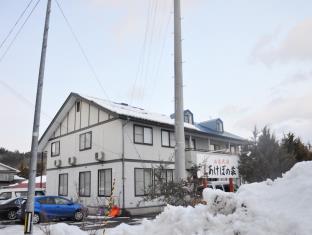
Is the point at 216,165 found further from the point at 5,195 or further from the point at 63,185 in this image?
the point at 63,185

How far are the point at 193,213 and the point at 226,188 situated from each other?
1738 cm

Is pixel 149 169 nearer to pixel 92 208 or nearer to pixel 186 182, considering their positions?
pixel 92 208

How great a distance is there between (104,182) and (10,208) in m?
6.58

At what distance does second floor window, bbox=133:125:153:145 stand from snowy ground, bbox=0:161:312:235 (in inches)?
694

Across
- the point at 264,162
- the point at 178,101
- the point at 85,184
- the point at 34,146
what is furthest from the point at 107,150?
the point at 34,146

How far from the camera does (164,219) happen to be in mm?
6988

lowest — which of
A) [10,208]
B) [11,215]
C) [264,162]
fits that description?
[11,215]

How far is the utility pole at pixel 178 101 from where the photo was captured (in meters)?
11.8

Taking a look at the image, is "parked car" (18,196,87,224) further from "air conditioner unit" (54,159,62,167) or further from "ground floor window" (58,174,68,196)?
"air conditioner unit" (54,159,62,167)

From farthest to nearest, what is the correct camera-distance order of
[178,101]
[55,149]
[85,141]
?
1. [55,149]
2. [85,141]
3. [178,101]

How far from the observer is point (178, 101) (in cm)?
1211

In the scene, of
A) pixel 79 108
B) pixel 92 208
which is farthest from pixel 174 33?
pixel 79 108

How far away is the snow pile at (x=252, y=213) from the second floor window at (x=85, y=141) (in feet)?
66.6

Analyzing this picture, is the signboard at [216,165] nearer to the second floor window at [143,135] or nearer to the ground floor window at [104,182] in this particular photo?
the second floor window at [143,135]
